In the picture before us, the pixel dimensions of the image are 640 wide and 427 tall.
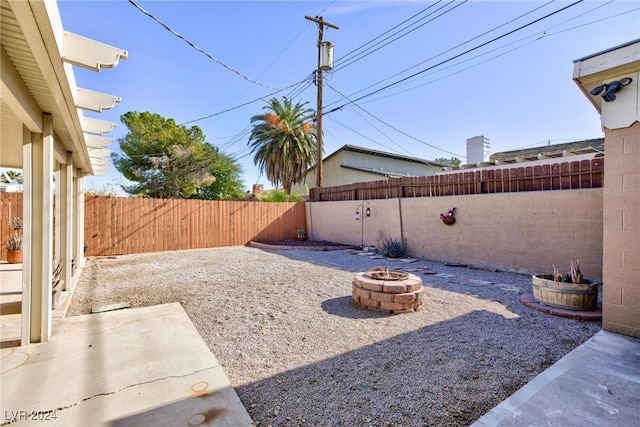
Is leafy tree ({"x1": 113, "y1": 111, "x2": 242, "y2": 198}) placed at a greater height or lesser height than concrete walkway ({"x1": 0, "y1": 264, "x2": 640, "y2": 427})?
greater

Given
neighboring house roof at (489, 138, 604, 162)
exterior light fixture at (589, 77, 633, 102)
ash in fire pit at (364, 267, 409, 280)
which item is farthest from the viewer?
neighboring house roof at (489, 138, 604, 162)

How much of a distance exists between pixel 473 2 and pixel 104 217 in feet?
37.5

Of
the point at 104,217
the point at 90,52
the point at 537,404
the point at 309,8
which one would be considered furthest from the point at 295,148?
the point at 537,404

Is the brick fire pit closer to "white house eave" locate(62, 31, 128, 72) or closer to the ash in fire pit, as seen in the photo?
the ash in fire pit

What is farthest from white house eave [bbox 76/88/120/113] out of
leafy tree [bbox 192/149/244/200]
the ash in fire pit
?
leafy tree [bbox 192/149/244/200]

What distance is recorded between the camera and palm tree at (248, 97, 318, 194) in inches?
675

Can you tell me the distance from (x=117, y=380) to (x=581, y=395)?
3.26 m

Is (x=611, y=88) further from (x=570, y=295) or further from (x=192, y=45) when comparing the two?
(x=192, y=45)

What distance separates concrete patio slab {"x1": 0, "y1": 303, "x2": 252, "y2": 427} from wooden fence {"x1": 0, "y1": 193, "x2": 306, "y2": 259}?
21.5ft

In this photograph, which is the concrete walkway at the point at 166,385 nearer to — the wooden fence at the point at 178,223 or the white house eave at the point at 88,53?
the white house eave at the point at 88,53

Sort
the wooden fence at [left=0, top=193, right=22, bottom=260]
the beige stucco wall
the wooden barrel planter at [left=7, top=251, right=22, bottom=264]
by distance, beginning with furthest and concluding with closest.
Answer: the wooden fence at [left=0, top=193, right=22, bottom=260], the wooden barrel planter at [left=7, top=251, right=22, bottom=264], the beige stucco wall

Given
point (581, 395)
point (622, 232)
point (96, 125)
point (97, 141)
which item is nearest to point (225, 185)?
point (97, 141)

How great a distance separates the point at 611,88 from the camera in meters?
2.99

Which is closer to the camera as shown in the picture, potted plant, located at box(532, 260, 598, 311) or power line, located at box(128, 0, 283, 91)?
potted plant, located at box(532, 260, 598, 311)
